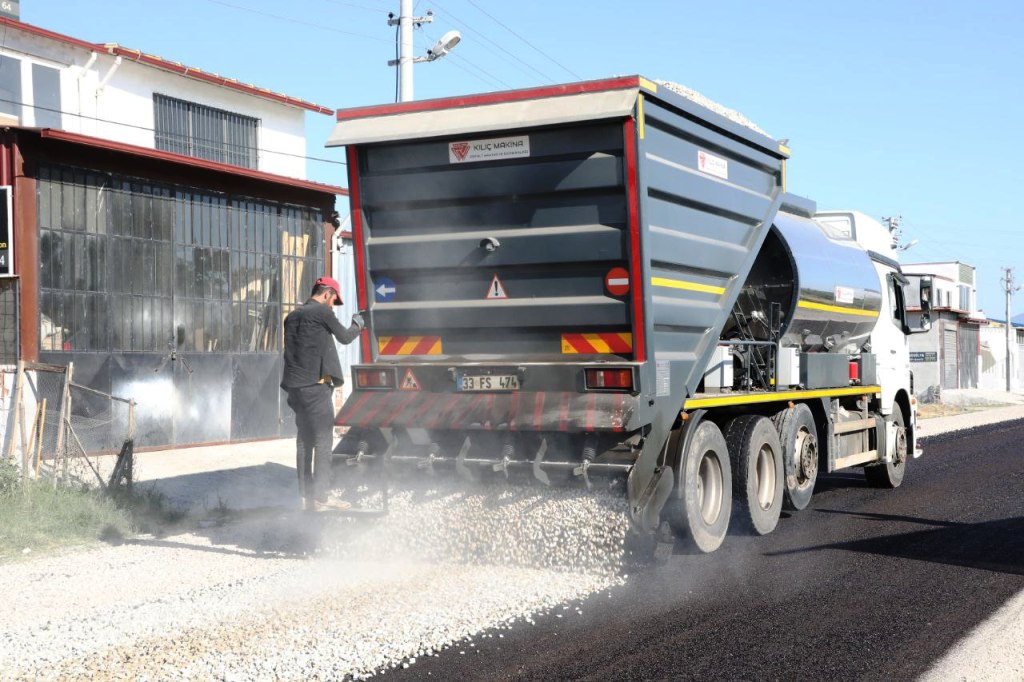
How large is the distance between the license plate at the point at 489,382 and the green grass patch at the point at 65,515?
348 centimetres

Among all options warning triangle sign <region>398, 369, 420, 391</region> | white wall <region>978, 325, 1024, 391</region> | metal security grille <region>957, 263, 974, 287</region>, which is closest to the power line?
warning triangle sign <region>398, 369, 420, 391</region>

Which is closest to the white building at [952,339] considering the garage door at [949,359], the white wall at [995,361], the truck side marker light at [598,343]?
the garage door at [949,359]

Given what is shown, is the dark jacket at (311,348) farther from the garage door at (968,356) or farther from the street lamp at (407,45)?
the garage door at (968,356)

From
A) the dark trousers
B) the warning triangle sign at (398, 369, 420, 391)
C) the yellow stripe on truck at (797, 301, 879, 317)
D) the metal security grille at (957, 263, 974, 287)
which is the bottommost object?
the dark trousers

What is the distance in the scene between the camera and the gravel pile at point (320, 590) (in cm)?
535

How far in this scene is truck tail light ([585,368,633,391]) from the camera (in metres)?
7.31

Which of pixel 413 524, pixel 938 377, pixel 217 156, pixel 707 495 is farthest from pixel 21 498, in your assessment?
pixel 938 377

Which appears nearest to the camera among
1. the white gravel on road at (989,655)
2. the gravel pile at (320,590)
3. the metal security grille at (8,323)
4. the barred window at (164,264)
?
the white gravel on road at (989,655)

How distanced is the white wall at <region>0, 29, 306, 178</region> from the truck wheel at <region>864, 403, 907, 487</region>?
13949 millimetres

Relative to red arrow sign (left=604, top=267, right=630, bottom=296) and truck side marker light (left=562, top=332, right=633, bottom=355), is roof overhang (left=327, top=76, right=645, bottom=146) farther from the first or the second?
truck side marker light (left=562, top=332, right=633, bottom=355)

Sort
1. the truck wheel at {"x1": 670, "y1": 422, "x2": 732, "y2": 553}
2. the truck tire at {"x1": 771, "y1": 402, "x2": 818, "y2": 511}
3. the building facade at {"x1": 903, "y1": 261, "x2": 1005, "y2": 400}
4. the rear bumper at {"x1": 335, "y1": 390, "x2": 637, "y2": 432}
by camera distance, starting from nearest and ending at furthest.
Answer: the rear bumper at {"x1": 335, "y1": 390, "x2": 637, "y2": 432} < the truck wheel at {"x1": 670, "y1": 422, "x2": 732, "y2": 553} < the truck tire at {"x1": 771, "y1": 402, "x2": 818, "y2": 511} < the building facade at {"x1": 903, "y1": 261, "x2": 1005, "y2": 400}

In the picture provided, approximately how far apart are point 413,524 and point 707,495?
2.33 m

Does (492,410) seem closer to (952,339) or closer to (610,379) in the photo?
(610,379)

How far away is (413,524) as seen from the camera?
307 inches
